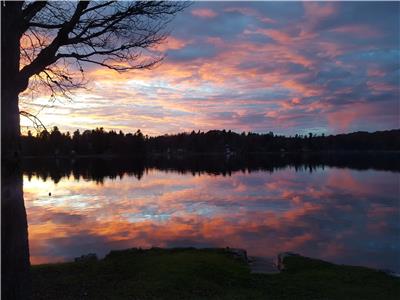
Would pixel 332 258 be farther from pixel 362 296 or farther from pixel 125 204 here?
pixel 125 204

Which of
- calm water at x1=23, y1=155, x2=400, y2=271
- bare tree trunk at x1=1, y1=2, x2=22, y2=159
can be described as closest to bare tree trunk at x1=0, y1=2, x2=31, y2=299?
bare tree trunk at x1=1, y1=2, x2=22, y2=159

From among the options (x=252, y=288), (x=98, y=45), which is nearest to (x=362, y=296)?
(x=252, y=288)

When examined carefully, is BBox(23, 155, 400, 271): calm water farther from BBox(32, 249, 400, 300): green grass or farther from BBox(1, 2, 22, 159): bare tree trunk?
BBox(1, 2, 22, 159): bare tree trunk

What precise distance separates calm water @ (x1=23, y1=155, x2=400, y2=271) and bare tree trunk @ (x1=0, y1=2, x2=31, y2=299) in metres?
14.9

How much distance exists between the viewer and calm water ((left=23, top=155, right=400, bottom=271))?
22.8m

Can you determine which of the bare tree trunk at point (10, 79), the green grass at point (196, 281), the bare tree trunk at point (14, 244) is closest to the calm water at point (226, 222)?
the green grass at point (196, 281)

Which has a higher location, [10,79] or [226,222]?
[10,79]

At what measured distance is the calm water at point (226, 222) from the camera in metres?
22.8

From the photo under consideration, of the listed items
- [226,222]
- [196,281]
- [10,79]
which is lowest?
[226,222]

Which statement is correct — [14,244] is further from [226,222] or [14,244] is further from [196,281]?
[226,222]

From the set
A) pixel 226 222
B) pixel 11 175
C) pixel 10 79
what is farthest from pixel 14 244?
pixel 226 222

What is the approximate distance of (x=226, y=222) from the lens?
3009 cm

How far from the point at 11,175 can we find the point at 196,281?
7664mm

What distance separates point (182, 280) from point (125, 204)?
28073 millimetres
